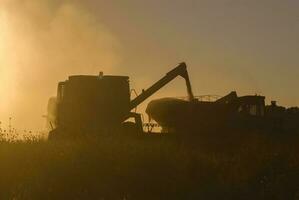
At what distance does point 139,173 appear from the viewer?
15.4 m

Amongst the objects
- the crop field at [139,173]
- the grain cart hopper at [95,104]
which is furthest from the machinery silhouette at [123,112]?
the crop field at [139,173]

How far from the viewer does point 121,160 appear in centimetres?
1661

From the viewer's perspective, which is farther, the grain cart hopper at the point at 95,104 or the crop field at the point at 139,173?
the grain cart hopper at the point at 95,104

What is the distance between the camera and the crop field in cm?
1369

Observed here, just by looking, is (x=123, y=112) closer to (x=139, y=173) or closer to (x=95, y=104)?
(x=95, y=104)

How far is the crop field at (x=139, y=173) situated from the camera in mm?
13688

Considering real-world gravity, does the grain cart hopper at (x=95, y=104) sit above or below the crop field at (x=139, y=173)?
above

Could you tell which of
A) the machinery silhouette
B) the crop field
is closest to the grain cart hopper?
the machinery silhouette

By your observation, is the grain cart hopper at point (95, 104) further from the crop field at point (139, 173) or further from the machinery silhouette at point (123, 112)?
the crop field at point (139, 173)

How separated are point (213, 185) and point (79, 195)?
10.0ft

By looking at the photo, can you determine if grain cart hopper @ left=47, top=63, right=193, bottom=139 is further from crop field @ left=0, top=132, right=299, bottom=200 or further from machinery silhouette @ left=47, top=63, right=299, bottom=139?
crop field @ left=0, top=132, right=299, bottom=200

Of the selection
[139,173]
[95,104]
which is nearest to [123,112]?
[95,104]

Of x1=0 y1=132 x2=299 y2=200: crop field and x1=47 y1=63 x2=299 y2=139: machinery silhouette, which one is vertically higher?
x1=47 y1=63 x2=299 y2=139: machinery silhouette

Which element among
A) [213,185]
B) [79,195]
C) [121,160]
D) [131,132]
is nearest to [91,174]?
[121,160]
